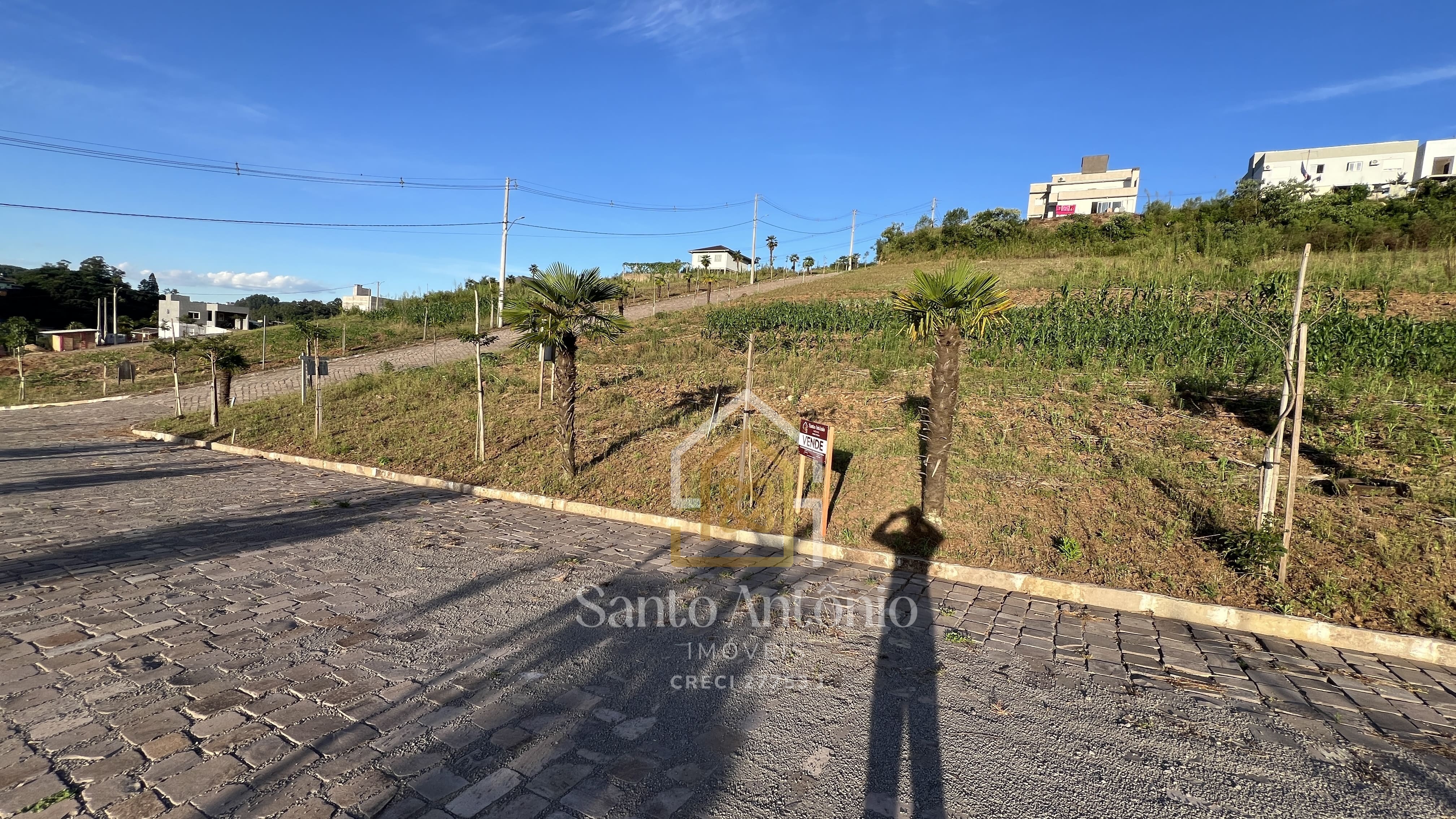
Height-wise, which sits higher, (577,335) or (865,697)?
(577,335)

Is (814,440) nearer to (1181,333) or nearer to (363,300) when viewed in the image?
(1181,333)

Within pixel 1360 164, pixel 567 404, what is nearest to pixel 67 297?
pixel 567 404

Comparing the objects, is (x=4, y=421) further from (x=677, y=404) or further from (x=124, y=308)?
(x=124, y=308)

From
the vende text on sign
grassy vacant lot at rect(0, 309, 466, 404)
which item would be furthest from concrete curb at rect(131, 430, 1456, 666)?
grassy vacant lot at rect(0, 309, 466, 404)

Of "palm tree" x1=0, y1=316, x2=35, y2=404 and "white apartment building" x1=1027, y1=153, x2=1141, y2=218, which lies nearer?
"palm tree" x1=0, y1=316, x2=35, y2=404

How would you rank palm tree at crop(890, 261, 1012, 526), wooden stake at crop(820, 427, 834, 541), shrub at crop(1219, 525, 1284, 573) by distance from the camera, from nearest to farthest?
shrub at crop(1219, 525, 1284, 573), wooden stake at crop(820, 427, 834, 541), palm tree at crop(890, 261, 1012, 526)

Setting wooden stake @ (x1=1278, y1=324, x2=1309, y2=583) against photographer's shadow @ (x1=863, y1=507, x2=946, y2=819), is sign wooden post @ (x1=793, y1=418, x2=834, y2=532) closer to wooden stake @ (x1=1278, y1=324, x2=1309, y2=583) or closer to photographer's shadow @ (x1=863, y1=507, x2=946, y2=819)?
photographer's shadow @ (x1=863, y1=507, x2=946, y2=819)

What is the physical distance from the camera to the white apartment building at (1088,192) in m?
59.8

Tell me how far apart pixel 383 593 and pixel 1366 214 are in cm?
3504

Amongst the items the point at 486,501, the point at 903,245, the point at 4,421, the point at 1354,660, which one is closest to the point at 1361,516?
the point at 1354,660

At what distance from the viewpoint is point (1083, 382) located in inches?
397

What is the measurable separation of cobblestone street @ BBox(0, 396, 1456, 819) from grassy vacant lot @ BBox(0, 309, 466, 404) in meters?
20.2

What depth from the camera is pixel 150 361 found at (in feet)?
90.7

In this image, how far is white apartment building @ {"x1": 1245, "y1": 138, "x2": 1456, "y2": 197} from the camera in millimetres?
49656
